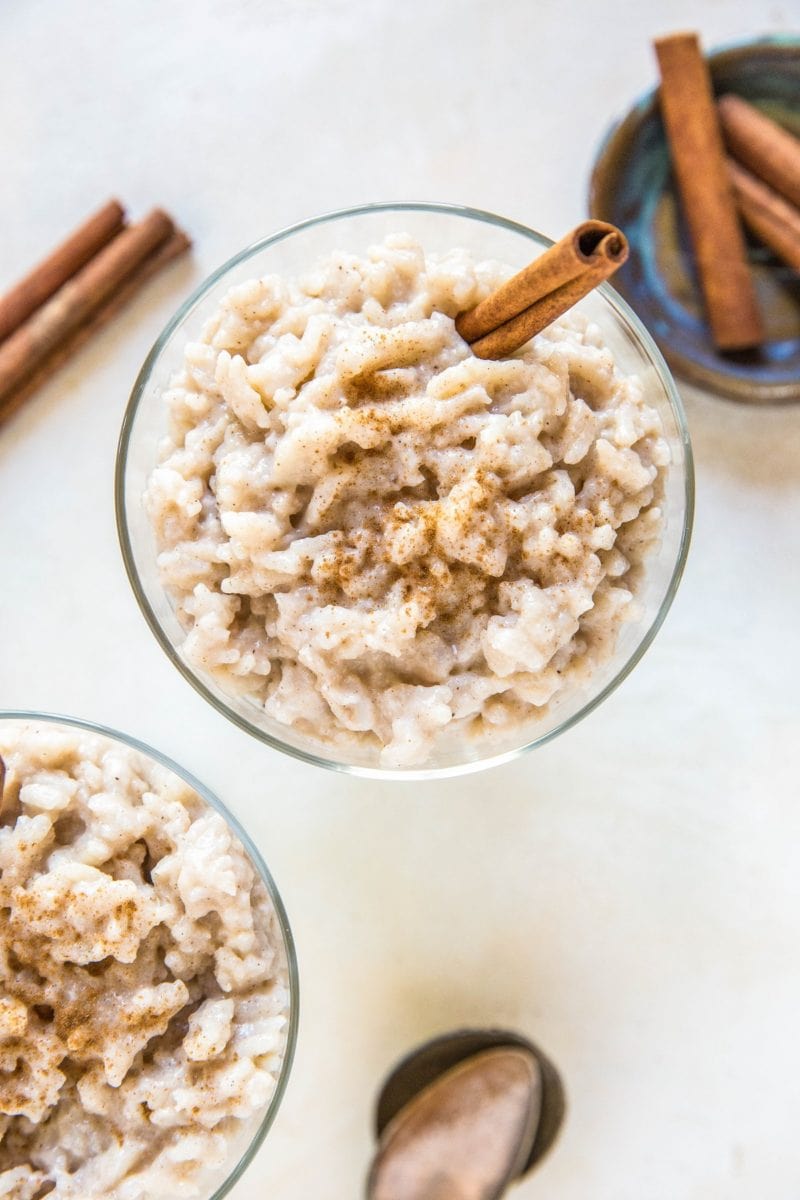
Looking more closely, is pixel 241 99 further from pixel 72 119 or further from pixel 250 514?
pixel 250 514

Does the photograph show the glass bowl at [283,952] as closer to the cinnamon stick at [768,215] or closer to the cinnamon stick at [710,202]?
the cinnamon stick at [710,202]

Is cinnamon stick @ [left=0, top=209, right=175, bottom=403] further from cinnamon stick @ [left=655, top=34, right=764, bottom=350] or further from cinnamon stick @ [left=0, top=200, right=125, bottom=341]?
cinnamon stick @ [left=655, top=34, right=764, bottom=350]

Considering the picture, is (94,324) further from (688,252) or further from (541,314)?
(688,252)

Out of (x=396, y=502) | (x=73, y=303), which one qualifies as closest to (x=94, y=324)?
(x=73, y=303)

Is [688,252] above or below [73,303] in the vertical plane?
below

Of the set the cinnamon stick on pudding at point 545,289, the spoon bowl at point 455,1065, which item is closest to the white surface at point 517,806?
the spoon bowl at point 455,1065

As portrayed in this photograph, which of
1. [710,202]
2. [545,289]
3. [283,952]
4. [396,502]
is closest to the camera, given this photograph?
[545,289]
